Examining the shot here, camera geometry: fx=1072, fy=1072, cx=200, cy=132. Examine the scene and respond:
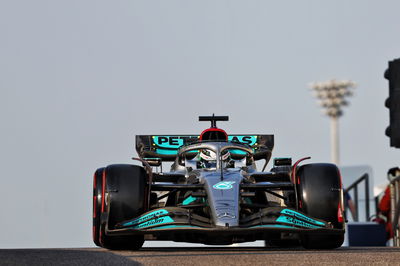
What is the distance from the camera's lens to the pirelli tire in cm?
1262

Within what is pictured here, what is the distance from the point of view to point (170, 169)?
1571cm

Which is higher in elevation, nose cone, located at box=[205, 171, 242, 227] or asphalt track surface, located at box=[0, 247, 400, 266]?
nose cone, located at box=[205, 171, 242, 227]

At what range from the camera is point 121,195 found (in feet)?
41.6

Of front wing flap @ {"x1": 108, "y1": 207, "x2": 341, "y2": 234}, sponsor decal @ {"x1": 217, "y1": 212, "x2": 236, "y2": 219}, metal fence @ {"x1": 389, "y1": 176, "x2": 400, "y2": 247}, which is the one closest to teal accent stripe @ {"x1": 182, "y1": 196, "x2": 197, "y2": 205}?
front wing flap @ {"x1": 108, "y1": 207, "x2": 341, "y2": 234}

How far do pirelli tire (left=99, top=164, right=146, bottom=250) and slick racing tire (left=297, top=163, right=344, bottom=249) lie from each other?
1.94 meters

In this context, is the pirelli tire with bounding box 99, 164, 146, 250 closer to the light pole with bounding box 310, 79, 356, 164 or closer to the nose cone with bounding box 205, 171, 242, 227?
the nose cone with bounding box 205, 171, 242, 227

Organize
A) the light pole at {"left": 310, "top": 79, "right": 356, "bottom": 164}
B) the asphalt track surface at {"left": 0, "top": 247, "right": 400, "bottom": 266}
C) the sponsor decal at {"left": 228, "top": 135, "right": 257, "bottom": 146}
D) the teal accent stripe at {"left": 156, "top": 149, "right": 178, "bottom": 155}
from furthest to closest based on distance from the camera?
the light pole at {"left": 310, "top": 79, "right": 356, "bottom": 164} → the sponsor decal at {"left": 228, "top": 135, "right": 257, "bottom": 146} → the teal accent stripe at {"left": 156, "top": 149, "right": 178, "bottom": 155} → the asphalt track surface at {"left": 0, "top": 247, "right": 400, "bottom": 266}

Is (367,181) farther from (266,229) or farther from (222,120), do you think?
(266,229)

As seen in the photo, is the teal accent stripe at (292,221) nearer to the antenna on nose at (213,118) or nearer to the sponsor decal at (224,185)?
the sponsor decal at (224,185)

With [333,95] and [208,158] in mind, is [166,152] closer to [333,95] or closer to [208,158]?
[208,158]

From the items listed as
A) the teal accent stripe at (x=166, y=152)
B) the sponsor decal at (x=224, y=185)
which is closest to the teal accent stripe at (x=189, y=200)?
the sponsor decal at (x=224, y=185)

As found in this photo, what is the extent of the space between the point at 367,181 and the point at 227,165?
1041 centimetres

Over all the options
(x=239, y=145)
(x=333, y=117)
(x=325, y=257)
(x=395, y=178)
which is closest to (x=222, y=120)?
(x=239, y=145)

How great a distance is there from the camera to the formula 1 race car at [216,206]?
40.1 feet
